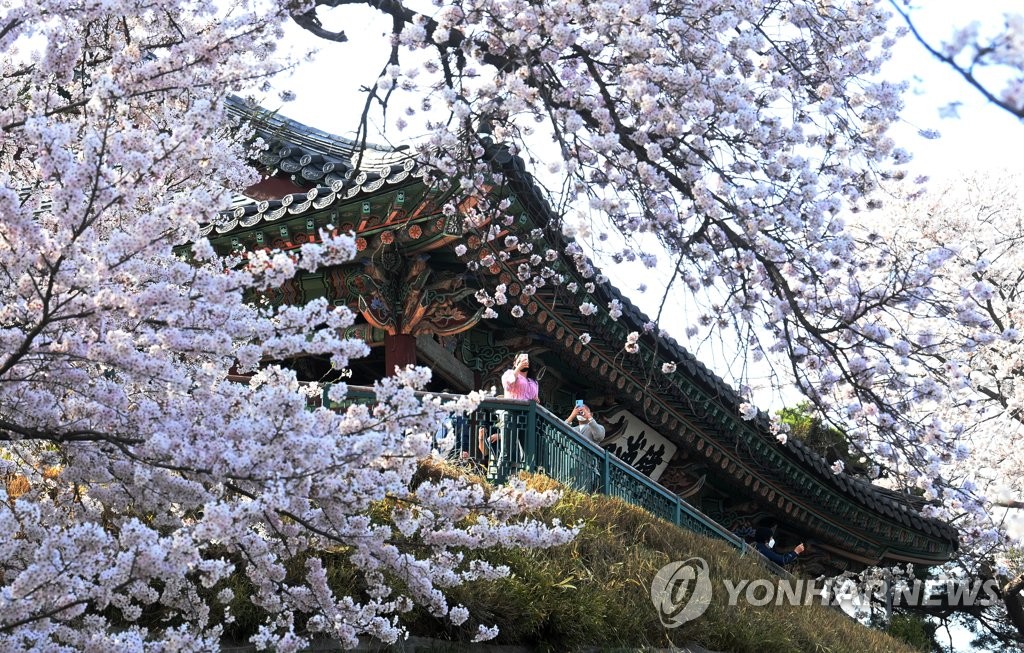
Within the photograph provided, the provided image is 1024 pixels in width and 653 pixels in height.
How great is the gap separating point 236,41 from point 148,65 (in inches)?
25.7

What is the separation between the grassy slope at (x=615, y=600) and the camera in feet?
26.5

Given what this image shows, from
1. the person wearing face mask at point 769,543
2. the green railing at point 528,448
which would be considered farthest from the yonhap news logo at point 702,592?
the green railing at point 528,448

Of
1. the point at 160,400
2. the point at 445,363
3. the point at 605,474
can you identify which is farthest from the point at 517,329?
the point at 160,400

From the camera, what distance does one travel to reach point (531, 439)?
10.8m

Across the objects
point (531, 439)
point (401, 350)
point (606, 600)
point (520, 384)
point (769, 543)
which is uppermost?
point (401, 350)

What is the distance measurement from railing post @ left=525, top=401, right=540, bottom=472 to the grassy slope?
59cm

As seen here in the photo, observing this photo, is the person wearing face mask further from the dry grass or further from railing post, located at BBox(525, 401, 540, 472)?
railing post, located at BBox(525, 401, 540, 472)

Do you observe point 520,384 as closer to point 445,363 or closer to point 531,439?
point 531,439

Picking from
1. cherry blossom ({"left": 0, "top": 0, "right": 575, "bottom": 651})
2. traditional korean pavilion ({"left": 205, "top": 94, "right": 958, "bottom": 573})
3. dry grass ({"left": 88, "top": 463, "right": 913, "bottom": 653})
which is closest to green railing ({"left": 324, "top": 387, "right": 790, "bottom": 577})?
dry grass ({"left": 88, "top": 463, "right": 913, "bottom": 653})

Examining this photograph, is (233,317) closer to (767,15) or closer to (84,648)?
(84,648)

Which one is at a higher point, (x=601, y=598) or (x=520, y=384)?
(x=520, y=384)

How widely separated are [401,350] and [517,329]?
1.53 metres

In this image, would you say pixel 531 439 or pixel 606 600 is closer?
pixel 606 600

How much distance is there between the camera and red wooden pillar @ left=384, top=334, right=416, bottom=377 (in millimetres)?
12766
